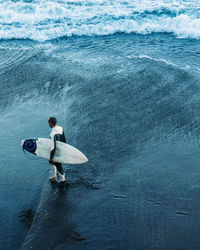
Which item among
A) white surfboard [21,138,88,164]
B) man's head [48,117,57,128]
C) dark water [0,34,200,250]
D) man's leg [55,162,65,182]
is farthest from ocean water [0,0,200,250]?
man's head [48,117,57,128]

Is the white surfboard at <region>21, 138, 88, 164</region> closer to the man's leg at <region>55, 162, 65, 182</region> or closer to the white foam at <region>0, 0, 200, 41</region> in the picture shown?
the man's leg at <region>55, 162, 65, 182</region>

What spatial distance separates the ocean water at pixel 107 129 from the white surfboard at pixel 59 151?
50cm

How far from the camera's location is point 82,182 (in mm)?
6777

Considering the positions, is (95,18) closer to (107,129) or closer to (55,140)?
(107,129)

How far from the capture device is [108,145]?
8039mm

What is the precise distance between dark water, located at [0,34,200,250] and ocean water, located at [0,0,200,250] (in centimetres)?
3

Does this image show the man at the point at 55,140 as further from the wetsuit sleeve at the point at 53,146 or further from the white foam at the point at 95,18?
A: the white foam at the point at 95,18

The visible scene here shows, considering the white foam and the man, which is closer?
the man

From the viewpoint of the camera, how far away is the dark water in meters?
5.59

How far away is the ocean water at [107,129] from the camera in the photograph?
565 centimetres

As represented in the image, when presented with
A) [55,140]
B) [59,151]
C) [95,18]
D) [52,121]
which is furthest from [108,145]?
[95,18]

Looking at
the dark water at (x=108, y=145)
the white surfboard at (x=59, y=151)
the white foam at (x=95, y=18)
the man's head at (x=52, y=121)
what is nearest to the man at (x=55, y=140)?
the man's head at (x=52, y=121)

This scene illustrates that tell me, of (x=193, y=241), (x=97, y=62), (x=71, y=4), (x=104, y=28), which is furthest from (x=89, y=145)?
(x=71, y=4)

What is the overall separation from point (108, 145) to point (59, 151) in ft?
5.94
